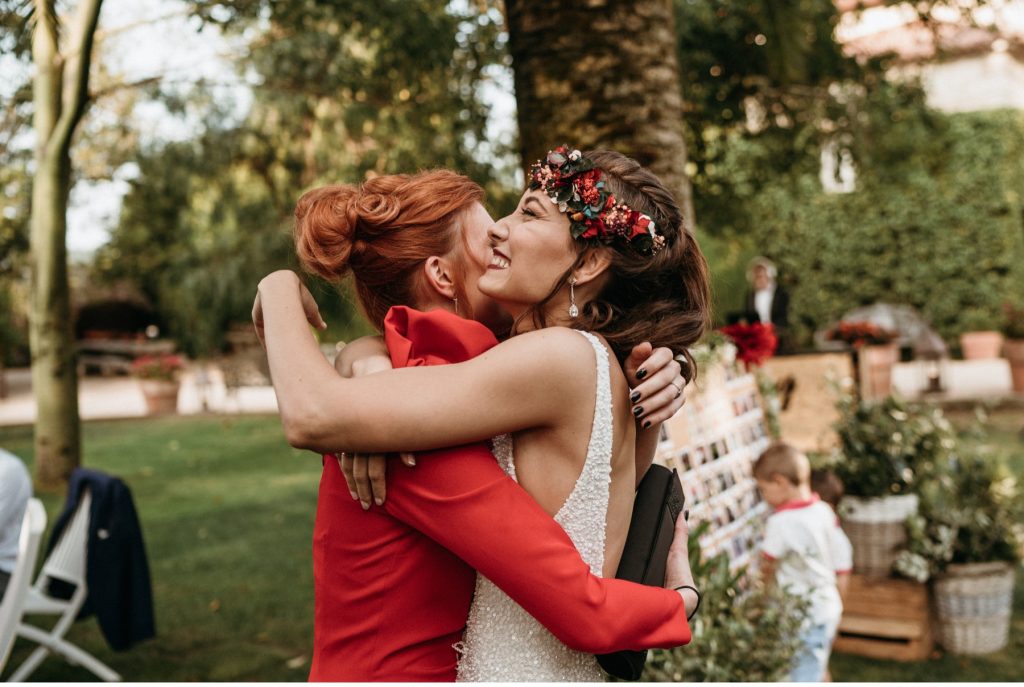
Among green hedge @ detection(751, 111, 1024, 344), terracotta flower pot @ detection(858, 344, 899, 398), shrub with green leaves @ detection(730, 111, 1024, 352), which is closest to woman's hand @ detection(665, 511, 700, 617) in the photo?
terracotta flower pot @ detection(858, 344, 899, 398)

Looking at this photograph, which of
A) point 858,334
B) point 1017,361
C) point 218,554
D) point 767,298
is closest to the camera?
point 218,554

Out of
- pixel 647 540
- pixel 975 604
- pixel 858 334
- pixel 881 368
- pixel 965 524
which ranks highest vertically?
pixel 647 540

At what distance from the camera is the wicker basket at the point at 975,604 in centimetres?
523

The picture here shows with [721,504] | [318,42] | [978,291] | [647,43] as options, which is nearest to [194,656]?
[721,504]

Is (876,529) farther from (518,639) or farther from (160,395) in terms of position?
(160,395)

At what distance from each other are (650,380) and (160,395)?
17441 mm

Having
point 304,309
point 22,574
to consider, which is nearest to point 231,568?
point 22,574

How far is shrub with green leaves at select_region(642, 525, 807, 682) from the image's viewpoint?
336 centimetres

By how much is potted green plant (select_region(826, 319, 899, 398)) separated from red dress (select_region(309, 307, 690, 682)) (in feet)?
26.9

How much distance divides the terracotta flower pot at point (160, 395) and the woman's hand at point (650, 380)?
1725 centimetres

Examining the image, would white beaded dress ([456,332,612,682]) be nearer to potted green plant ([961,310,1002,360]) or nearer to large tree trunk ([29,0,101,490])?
large tree trunk ([29,0,101,490])

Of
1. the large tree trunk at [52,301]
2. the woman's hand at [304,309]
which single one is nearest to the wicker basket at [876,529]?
the woman's hand at [304,309]

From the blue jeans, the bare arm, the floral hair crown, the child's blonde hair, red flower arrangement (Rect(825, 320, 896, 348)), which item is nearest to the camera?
the bare arm

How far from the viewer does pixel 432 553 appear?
1787 mm
